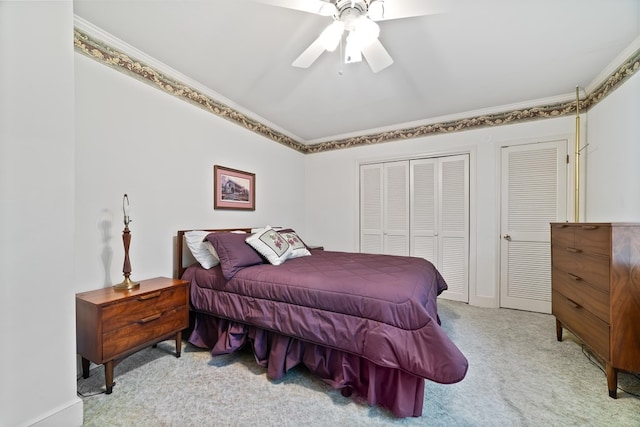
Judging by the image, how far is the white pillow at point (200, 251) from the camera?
226cm

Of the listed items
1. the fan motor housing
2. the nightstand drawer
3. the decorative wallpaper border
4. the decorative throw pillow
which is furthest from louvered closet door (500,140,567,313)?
the nightstand drawer

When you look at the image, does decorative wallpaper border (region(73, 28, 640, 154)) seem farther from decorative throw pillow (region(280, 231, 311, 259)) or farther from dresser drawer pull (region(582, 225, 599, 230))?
decorative throw pillow (region(280, 231, 311, 259))

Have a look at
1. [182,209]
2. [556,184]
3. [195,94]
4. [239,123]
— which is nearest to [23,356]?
[182,209]

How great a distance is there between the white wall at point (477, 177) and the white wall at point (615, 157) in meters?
0.36

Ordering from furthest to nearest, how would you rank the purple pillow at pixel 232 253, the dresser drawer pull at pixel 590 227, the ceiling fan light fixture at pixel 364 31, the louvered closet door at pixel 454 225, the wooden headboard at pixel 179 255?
the louvered closet door at pixel 454 225 < the wooden headboard at pixel 179 255 < the purple pillow at pixel 232 253 < the dresser drawer pull at pixel 590 227 < the ceiling fan light fixture at pixel 364 31

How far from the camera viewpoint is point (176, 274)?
2408mm

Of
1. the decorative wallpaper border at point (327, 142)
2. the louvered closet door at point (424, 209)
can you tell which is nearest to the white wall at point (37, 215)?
the decorative wallpaper border at point (327, 142)

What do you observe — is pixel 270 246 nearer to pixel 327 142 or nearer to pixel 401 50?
pixel 401 50

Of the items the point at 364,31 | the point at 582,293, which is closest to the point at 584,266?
the point at 582,293

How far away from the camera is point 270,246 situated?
2.36 metres

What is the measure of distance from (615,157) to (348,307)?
2.75 metres

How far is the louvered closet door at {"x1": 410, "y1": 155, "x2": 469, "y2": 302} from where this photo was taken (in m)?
3.31

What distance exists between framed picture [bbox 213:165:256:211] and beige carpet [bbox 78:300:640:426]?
1.52 m

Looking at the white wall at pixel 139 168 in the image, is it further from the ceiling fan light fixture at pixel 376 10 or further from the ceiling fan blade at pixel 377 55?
the ceiling fan light fixture at pixel 376 10
